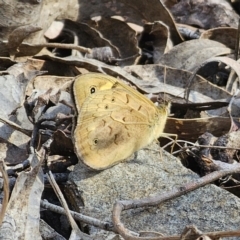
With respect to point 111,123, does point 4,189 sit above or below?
above

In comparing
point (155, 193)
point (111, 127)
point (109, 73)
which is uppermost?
point (111, 127)

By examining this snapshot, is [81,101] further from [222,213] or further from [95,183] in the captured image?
[222,213]

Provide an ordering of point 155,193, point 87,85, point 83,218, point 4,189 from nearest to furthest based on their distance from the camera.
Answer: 1. point 4,189
2. point 83,218
3. point 155,193
4. point 87,85

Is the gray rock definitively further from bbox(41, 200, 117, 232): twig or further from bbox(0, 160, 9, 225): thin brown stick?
bbox(0, 160, 9, 225): thin brown stick

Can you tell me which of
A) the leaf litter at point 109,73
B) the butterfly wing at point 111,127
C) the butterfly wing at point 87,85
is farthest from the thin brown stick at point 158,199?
the butterfly wing at point 87,85

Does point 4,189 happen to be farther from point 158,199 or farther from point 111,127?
point 111,127

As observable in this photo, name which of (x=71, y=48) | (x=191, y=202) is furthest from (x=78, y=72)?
(x=191, y=202)

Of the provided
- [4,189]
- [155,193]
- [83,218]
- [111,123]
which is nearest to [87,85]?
[111,123]
